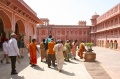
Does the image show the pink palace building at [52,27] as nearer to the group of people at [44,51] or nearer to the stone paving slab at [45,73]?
the group of people at [44,51]

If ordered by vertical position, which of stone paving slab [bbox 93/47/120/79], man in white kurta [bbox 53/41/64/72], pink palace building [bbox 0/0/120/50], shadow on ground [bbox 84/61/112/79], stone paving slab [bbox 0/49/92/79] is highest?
pink palace building [bbox 0/0/120/50]

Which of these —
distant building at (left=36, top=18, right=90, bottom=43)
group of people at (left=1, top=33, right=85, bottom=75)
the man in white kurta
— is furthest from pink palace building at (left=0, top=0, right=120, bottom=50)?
the man in white kurta

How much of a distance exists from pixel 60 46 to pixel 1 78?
2.89 m

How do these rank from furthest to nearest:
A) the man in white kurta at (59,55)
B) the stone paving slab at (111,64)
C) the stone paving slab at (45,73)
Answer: the man in white kurta at (59,55) < the stone paving slab at (111,64) < the stone paving slab at (45,73)

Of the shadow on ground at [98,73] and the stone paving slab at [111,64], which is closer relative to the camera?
the shadow on ground at [98,73]

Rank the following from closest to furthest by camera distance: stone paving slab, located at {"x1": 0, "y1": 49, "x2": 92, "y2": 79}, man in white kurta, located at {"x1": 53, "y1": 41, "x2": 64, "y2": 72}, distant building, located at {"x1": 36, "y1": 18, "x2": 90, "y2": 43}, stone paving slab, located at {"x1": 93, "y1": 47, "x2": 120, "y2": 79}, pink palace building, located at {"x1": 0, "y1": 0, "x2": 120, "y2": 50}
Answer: stone paving slab, located at {"x1": 0, "y1": 49, "x2": 92, "y2": 79} < stone paving slab, located at {"x1": 93, "y1": 47, "x2": 120, "y2": 79} < man in white kurta, located at {"x1": 53, "y1": 41, "x2": 64, "y2": 72} < pink palace building, located at {"x1": 0, "y1": 0, "x2": 120, "y2": 50} < distant building, located at {"x1": 36, "y1": 18, "x2": 90, "y2": 43}

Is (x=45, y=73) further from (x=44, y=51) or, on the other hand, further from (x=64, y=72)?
(x=44, y=51)

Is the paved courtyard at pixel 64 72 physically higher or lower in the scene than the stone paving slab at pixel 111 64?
higher

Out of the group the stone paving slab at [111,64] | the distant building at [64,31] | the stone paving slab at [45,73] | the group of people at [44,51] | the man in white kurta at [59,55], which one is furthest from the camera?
the distant building at [64,31]

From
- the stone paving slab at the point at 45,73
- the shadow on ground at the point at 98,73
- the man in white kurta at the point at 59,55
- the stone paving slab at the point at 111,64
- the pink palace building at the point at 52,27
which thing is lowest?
the stone paving slab at the point at 111,64

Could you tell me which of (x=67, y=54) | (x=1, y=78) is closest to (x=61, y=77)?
(x=1, y=78)

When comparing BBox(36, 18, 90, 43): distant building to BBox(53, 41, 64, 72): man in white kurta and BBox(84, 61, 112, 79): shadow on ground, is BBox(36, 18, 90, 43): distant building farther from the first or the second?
BBox(53, 41, 64, 72): man in white kurta

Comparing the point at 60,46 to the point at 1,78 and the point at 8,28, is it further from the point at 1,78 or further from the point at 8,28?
the point at 8,28

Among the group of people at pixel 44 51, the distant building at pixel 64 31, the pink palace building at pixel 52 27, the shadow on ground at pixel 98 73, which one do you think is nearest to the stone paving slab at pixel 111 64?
the shadow on ground at pixel 98 73
